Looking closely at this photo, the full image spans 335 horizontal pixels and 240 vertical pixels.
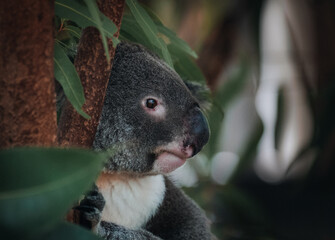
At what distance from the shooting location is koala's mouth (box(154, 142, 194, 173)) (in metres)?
1.55

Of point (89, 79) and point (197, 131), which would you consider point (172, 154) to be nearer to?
point (197, 131)

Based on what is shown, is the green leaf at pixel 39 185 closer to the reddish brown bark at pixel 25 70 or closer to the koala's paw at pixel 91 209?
the reddish brown bark at pixel 25 70

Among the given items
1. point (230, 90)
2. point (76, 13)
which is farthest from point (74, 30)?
point (230, 90)

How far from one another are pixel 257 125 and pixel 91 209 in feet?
8.80

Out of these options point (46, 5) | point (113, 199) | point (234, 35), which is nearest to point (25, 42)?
point (46, 5)

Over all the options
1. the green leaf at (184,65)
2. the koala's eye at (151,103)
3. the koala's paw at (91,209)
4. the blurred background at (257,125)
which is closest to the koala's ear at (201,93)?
the green leaf at (184,65)

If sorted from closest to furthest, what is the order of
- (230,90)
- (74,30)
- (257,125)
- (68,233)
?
(68,233) < (74,30) < (230,90) < (257,125)

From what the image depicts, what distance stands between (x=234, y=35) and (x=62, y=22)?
2.79 m

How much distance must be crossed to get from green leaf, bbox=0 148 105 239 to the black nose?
88 cm

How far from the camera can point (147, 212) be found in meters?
1.82

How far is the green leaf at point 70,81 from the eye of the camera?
105 cm

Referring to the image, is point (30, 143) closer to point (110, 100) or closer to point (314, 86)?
point (110, 100)

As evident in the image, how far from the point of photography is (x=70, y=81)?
3.58 ft

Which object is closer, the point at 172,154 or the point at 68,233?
the point at 68,233
